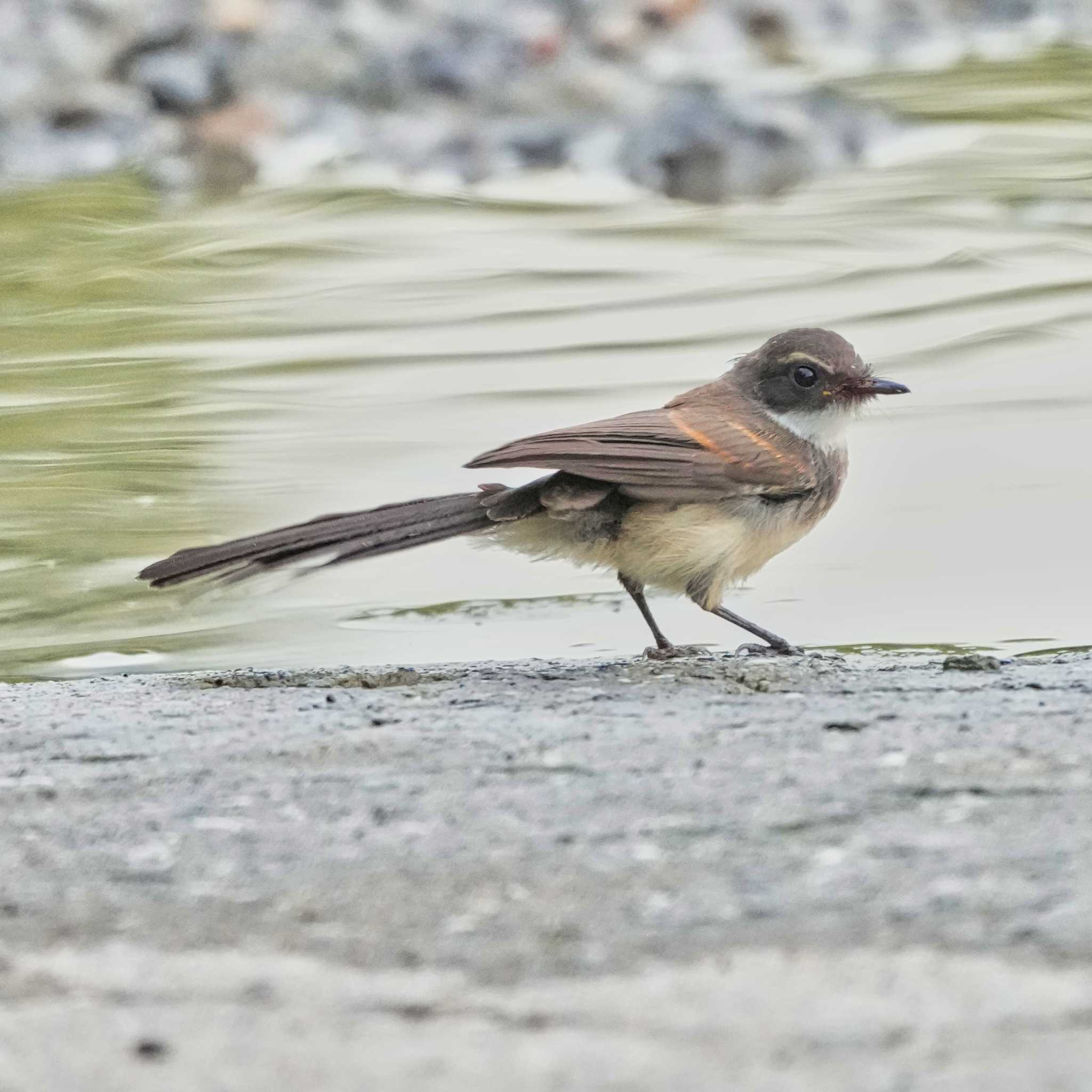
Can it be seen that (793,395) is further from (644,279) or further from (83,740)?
(644,279)

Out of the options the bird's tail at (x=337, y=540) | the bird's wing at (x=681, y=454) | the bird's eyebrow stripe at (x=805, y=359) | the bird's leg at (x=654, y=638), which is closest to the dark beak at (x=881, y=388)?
the bird's eyebrow stripe at (x=805, y=359)

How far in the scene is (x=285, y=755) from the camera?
362 centimetres

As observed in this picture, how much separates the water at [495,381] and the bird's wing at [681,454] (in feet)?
2.04

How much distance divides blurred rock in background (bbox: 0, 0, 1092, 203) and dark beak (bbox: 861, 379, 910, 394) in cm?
606

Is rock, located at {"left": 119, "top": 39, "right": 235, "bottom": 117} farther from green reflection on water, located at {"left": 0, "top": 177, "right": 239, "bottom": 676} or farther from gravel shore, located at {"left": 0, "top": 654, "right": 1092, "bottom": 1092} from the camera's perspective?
gravel shore, located at {"left": 0, "top": 654, "right": 1092, "bottom": 1092}

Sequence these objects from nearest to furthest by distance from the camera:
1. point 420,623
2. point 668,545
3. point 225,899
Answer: point 225,899 < point 668,545 < point 420,623

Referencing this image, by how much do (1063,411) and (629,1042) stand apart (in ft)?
17.2

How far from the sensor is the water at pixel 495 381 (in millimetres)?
5785

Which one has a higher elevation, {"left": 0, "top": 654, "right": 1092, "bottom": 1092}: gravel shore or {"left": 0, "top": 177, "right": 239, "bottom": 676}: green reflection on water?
{"left": 0, "top": 177, "right": 239, "bottom": 676}: green reflection on water

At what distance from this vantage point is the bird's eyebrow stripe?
213 inches

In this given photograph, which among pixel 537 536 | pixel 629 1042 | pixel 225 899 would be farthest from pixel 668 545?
pixel 629 1042

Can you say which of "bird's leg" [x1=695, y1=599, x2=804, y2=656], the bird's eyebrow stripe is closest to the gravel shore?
"bird's leg" [x1=695, y1=599, x2=804, y2=656]

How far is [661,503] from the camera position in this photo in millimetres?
4906

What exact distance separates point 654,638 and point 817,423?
75cm
